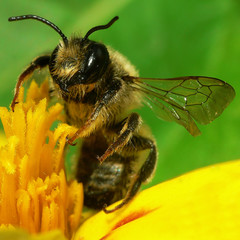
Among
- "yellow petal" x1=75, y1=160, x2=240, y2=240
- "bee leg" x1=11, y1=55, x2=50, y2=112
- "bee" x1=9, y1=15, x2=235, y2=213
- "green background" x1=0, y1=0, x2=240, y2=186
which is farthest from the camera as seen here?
"green background" x1=0, y1=0, x2=240, y2=186

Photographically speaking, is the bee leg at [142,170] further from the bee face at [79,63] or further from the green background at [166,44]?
the green background at [166,44]

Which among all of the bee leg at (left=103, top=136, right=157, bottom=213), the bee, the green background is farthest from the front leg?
the green background

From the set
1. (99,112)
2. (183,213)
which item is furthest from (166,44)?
(183,213)

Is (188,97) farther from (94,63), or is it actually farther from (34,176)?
(34,176)

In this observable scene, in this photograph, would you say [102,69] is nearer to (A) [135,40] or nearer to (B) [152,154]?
(B) [152,154]

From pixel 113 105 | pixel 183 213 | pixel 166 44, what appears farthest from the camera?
pixel 166 44

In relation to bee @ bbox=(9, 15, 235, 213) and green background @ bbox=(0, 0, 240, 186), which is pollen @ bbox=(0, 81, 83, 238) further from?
green background @ bbox=(0, 0, 240, 186)

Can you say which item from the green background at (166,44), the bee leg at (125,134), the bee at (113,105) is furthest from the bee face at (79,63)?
the green background at (166,44)
